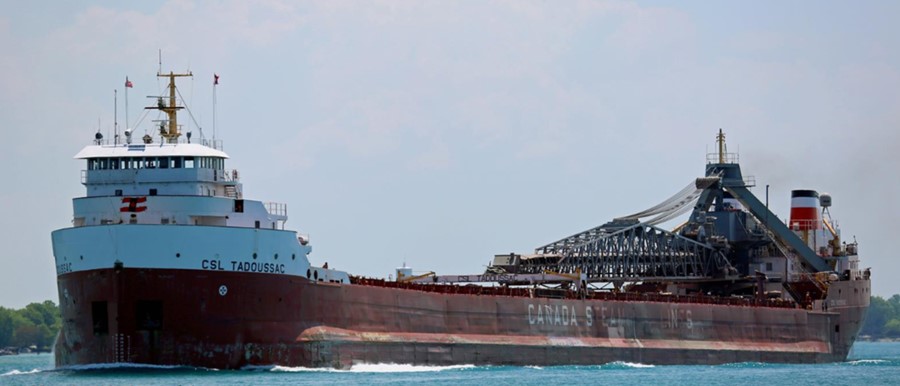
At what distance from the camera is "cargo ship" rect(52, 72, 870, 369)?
42812 mm

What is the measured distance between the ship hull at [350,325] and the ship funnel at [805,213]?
8.19 meters

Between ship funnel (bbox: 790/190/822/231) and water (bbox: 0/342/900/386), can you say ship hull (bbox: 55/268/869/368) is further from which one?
ship funnel (bbox: 790/190/822/231)

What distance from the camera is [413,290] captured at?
2008 inches

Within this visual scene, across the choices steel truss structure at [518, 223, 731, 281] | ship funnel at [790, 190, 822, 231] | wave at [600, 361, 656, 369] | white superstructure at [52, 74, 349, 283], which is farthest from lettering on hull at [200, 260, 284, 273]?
ship funnel at [790, 190, 822, 231]

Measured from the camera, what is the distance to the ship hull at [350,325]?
4278 centimetres

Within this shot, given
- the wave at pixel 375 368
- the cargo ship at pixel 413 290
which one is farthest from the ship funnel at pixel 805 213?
the wave at pixel 375 368

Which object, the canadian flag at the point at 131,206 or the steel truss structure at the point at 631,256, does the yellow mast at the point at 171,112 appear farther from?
the steel truss structure at the point at 631,256

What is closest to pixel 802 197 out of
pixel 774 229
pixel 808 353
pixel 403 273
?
pixel 774 229

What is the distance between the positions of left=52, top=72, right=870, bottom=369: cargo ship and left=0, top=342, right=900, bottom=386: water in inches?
18.9

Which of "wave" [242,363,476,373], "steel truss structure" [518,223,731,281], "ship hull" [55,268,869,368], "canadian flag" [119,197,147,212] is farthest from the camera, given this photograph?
"steel truss structure" [518,223,731,281]

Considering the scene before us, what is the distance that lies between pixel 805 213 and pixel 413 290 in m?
26.2

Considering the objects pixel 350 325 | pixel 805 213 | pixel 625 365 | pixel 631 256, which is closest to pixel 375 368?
pixel 350 325

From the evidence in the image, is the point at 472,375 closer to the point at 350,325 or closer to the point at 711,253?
the point at 350,325

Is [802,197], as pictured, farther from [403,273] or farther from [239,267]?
[239,267]
